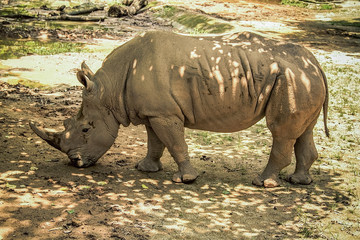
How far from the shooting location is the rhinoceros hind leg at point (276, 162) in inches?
296

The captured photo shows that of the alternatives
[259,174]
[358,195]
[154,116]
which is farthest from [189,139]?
[358,195]

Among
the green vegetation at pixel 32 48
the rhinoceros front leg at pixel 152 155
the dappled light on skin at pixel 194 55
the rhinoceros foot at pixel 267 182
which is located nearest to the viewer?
the dappled light on skin at pixel 194 55

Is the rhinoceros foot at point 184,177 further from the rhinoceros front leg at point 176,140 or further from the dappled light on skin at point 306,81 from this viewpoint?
the dappled light on skin at point 306,81

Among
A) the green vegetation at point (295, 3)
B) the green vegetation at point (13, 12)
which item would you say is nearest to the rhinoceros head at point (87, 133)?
the green vegetation at point (13, 12)

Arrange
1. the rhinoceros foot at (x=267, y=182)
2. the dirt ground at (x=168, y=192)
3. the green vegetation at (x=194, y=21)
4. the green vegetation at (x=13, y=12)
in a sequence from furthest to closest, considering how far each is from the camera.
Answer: the green vegetation at (x=13, y=12)
the green vegetation at (x=194, y=21)
the rhinoceros foot at (x=267, y=182)
the dirt ground at (x=168, y=192)

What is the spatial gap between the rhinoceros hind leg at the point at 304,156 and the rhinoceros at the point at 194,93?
0.12 meters

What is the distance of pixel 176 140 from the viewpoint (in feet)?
24.0

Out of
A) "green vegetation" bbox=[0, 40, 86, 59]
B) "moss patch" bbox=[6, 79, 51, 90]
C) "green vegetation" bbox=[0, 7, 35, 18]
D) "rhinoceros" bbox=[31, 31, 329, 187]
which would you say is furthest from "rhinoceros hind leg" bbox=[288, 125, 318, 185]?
"green vegetation" bbox=[0, 7, 35, 18]

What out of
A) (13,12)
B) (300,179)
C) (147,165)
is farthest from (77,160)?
(13,12)

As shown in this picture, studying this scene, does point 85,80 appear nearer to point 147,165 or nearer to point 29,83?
point 147,165

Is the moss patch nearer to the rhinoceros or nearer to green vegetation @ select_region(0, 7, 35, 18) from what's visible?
the rhinoceros

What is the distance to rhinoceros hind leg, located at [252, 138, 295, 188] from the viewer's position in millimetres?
7520

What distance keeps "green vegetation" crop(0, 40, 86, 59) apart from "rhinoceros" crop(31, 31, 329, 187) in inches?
393

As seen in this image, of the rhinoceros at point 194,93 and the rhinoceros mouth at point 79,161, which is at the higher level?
the rhinoceros at point 194,93
